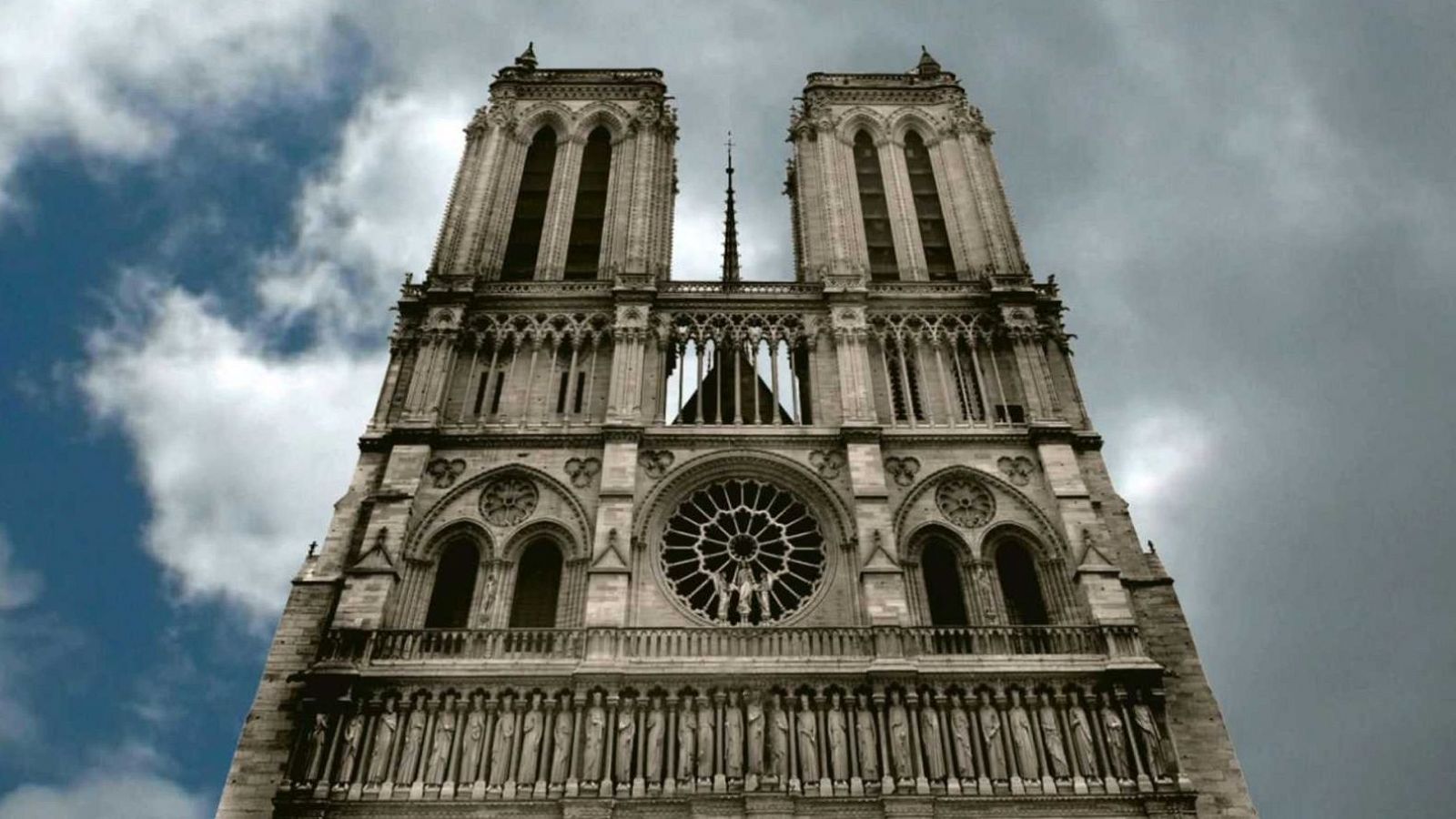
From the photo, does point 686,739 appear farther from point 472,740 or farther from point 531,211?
point 531,211

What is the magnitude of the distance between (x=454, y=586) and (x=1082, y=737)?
532 inches

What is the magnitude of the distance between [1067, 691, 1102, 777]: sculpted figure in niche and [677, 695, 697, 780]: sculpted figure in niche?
23.3 ft

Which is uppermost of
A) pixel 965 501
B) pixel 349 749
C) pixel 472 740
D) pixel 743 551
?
pixel 965 501

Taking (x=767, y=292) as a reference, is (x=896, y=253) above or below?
above

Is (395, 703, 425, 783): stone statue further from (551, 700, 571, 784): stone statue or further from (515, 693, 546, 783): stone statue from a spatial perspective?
(551, 700, 571, 784): stone statue

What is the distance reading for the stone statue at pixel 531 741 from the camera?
17.1 meters

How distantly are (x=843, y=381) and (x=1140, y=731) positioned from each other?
10.3 m

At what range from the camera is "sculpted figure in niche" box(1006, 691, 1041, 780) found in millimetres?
17266

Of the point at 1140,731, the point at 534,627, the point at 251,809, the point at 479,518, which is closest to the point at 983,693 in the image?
the point at 1140,731

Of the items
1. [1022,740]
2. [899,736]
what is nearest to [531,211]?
[899,736]

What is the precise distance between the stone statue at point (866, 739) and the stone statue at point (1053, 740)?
3169mm

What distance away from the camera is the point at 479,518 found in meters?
21.6

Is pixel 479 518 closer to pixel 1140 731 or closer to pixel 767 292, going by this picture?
pixel 767 292

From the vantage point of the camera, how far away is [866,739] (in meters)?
17.6
